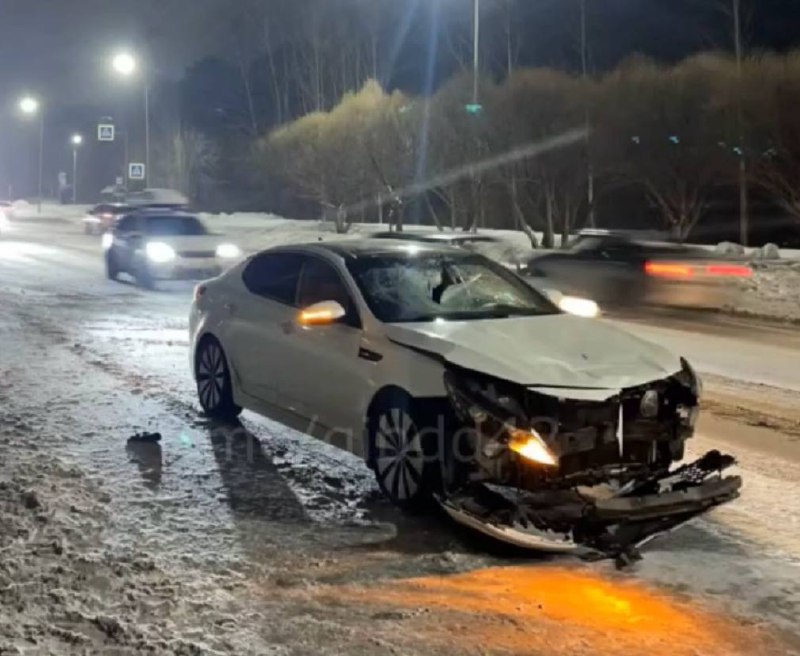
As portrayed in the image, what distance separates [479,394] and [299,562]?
4.26 ft

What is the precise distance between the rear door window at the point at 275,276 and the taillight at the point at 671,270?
10971 millimetres

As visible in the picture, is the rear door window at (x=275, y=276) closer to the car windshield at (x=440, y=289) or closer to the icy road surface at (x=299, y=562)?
the car windshield at (x=440, y=289)

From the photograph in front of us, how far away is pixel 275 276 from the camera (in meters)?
8.59

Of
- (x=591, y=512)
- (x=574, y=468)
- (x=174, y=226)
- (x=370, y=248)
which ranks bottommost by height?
(x=591, y=512)

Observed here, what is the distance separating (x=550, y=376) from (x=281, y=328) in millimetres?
2715

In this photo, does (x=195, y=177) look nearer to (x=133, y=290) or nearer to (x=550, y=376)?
(x=133, y=290)

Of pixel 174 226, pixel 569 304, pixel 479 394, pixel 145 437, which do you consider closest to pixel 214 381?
pixel 145 437

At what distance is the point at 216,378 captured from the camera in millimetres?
9109

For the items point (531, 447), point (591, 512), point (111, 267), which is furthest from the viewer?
point (111, 267)

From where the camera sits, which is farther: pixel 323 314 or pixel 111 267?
pixel 111 267

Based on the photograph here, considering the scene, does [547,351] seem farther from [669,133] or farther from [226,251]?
[669,133]

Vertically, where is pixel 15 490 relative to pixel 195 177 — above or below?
below

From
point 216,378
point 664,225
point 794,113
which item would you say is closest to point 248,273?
point 216,378

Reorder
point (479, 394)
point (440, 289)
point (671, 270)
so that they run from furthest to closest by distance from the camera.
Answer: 1. point (671, 270)
2. point (440, 289)
3. point (479, 394)
